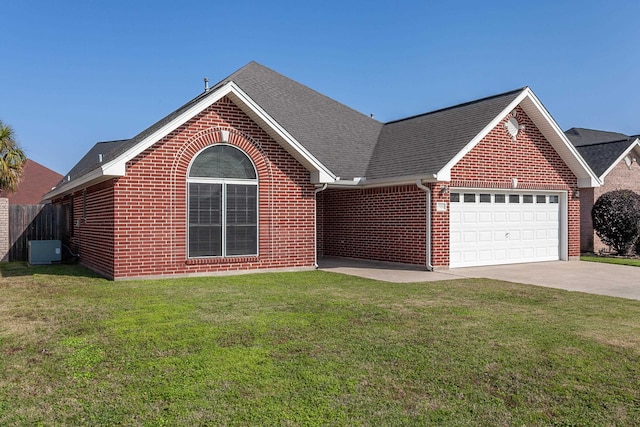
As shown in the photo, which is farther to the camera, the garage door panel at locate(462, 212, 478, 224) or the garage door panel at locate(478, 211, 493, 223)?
the garage door panel at locate(478, 211, 493, 223)

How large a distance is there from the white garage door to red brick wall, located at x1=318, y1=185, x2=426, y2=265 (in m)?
1.12

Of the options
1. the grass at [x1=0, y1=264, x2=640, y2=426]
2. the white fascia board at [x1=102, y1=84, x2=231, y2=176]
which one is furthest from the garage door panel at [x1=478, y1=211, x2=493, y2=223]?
the white fascia board at [x1=102, y1=84, x2=231, y2=176]

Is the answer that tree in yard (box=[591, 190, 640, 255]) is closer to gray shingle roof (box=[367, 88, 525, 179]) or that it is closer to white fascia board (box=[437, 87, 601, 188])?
white fascia board (box=[437, 87, 601, 188])

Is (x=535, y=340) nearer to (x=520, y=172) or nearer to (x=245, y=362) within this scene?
(x=245, y=362)

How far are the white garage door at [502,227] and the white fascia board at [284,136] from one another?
13.4ft

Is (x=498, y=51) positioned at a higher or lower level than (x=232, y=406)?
higher

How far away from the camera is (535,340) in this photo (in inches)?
252

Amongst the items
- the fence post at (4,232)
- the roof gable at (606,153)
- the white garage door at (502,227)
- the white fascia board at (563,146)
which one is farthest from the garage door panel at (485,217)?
the fence post at (4,232)

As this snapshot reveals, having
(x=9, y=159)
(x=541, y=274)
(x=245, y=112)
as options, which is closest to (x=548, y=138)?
(x=541, y=274)

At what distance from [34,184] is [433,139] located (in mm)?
35671

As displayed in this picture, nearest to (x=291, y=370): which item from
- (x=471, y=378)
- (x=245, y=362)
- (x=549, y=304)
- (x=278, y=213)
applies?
(x=245, y=362)

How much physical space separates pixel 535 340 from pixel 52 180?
43.4m

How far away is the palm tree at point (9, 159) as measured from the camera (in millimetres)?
19625

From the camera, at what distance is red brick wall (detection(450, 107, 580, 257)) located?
15.1 m
